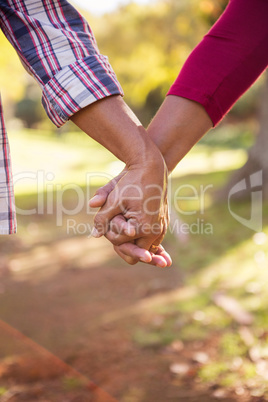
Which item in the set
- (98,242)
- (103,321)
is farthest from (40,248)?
(103,321)

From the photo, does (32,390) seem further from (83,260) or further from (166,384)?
(83,260)

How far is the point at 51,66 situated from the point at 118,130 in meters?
0.28

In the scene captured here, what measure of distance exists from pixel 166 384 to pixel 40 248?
11.1ft

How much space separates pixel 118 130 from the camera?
147 centimetres

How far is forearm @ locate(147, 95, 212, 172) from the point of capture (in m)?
1.72

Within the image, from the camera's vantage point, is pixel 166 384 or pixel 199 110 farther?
pixel 166 384

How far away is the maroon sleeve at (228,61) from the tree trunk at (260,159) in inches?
180

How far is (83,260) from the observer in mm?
4969

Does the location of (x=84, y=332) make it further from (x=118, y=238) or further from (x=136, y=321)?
(x=118, y=238)

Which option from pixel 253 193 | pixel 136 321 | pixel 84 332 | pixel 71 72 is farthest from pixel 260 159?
pixel 71 72

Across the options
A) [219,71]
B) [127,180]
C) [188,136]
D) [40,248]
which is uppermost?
[219,71]

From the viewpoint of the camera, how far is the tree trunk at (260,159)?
6219 millimetres

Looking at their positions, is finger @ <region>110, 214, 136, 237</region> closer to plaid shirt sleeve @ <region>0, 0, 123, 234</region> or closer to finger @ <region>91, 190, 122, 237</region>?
finger @ <region>91, 190, 122, 237</region>

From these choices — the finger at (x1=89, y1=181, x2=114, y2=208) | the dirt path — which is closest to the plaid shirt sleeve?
the finger at (x1=89, y1=181, x2=114, y2=208)
